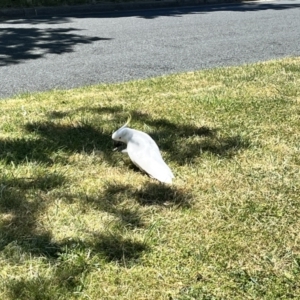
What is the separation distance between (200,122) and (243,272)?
1822 mm

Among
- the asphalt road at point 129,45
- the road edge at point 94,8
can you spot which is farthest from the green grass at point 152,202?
the road edge at point 94,8

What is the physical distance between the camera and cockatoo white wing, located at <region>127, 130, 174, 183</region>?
9.56 feet

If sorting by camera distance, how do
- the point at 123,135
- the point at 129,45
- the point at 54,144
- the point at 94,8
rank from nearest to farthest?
1. the point at 123,135
2. the point at 54,144
3. the point at 129,45
4. the point at 94,8

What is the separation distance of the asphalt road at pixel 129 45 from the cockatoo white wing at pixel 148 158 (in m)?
2.22

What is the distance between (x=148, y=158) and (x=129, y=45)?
4.67 m

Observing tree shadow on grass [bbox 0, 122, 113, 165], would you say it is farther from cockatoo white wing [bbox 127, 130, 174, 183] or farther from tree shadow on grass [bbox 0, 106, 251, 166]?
cockatoo white wing [bbox 127, 130, 174, 183]

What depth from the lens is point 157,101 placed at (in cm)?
436

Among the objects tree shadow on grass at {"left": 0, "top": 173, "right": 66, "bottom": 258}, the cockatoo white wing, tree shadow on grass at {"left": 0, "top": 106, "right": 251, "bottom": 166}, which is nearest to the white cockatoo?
the cockatoo white wing

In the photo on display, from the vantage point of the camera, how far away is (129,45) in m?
7.39

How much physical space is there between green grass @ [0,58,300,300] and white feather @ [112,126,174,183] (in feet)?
0.19

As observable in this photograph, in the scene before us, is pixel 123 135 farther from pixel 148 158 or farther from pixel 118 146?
pixel 148 158

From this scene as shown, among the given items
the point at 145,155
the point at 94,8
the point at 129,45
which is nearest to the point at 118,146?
the point at 145,155

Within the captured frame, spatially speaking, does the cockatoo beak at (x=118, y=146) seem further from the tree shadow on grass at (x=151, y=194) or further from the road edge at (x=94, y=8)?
the road edge at (x=94, y=8)

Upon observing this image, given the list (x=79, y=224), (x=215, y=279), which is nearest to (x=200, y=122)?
(x=79, y=224)
